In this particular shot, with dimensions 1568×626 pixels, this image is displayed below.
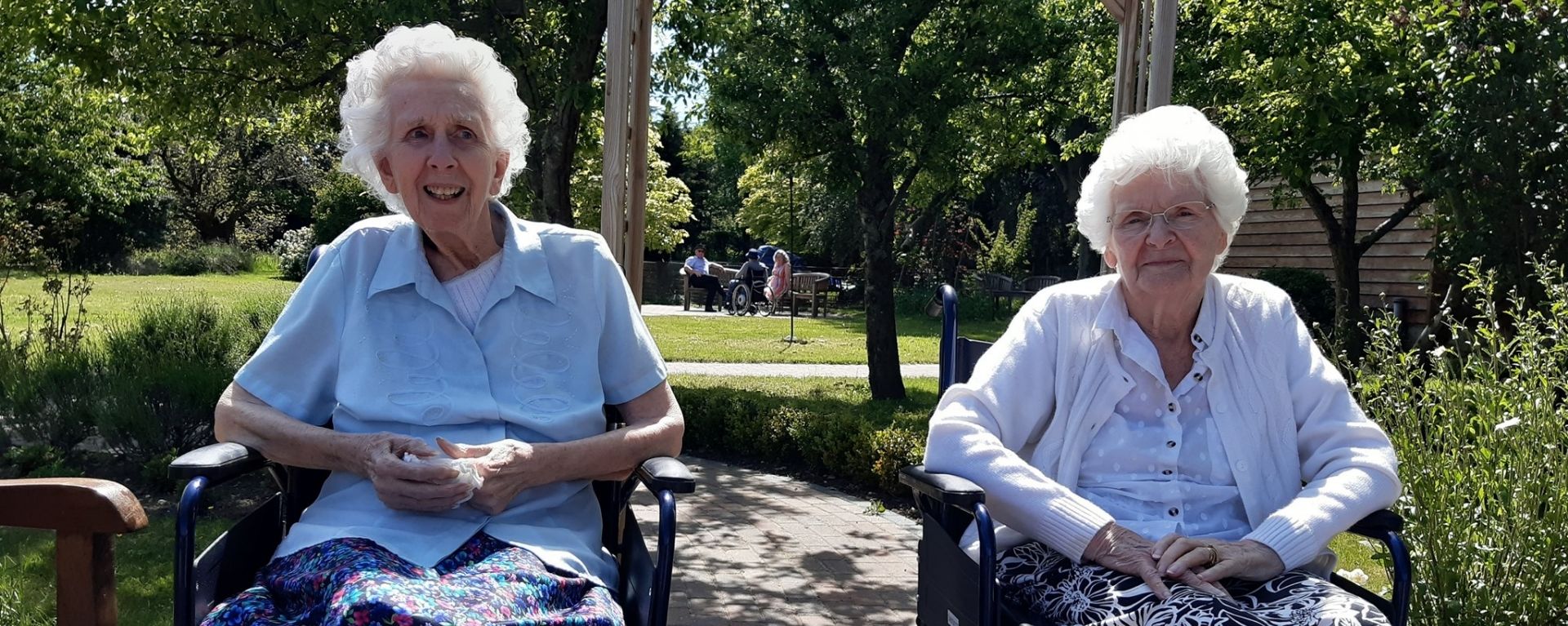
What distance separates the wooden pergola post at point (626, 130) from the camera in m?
3.44

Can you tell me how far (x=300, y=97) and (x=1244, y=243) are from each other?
40.7ft

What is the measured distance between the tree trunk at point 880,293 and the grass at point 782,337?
11.6ft

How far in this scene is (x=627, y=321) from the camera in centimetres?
234

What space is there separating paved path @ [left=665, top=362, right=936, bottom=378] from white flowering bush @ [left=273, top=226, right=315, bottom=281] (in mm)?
15395

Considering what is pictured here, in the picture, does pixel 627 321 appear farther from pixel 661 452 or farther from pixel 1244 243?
pixel 1244 243

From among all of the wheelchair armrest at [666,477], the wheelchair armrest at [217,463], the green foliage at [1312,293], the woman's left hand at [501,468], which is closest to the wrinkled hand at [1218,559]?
the wheelchair armrest at [666,477]

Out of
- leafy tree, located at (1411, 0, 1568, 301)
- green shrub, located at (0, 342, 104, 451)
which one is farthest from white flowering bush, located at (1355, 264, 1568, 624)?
green shrub, located at (0, 342, 104, 451)

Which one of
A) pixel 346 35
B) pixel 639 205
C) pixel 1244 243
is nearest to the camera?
pixel 639 205

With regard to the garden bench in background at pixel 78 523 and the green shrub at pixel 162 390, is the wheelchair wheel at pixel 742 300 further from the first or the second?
the garden bench in background at pixel 78 523

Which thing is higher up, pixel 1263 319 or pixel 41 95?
pixel 41 95

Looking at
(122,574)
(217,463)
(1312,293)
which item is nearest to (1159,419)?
(217,463)

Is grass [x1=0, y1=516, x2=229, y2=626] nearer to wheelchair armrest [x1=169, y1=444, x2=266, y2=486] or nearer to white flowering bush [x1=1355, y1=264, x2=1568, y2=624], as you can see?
wheelchair armrest [x1=169, y1=444, x2=266, y2=486]

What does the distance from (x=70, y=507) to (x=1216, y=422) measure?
1967 mm

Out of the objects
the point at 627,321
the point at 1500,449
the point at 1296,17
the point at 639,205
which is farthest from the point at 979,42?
the point at 627,321
